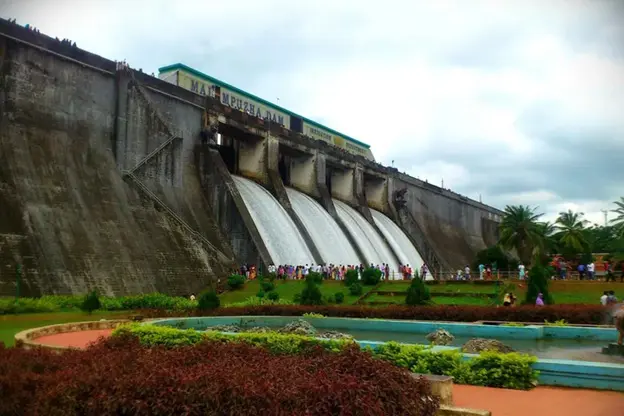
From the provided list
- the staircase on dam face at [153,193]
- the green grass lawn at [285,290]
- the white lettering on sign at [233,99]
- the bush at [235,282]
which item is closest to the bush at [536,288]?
the green grass lawn at [285,290]

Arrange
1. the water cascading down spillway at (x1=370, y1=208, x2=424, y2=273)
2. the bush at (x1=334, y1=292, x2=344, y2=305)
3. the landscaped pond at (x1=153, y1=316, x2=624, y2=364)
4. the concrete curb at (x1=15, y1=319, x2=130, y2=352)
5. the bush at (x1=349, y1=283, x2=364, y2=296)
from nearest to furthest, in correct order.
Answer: the concrete curb at (x1=15, y1=319, x2=130, y2=352) < the landscaped pond at (x1=153, y1=316, x2=624, y2=364) < the bush at (x1=334, y1=292, x2=344, y2=305) < the bush at (x1=349, y1=283, x2=364, y2=296) < the water cascading down spillway at (x1=370, y1=208, x2=424, y2=273)

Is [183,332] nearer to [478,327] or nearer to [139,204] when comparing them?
[478,327]

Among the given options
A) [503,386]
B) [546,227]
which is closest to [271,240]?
[503,386]

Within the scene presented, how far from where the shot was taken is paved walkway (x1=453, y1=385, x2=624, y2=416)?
17.8 ft

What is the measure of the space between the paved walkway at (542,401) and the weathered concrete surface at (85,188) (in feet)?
46.2

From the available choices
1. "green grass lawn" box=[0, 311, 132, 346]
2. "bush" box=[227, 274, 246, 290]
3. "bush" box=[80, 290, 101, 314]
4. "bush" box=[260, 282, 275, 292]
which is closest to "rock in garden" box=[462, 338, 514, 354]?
"green grass lawn" box=[0, 311, 132, 346]

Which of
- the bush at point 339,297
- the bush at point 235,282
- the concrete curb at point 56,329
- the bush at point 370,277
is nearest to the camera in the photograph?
the concrete curb at point 56,329

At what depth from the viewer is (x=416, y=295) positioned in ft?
60.6

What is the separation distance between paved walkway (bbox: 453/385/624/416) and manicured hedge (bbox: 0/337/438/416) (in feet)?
5.03

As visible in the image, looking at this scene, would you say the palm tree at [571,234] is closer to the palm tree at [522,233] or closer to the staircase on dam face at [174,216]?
the palm tree at [522,233]

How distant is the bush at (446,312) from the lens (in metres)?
14.4

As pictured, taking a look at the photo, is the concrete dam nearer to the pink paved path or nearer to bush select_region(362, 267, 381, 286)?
bush select_region(362, 267, 381, 286)

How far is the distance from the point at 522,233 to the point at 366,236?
31.1 ft

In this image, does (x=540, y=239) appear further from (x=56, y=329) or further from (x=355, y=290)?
(x=56, y=329)
